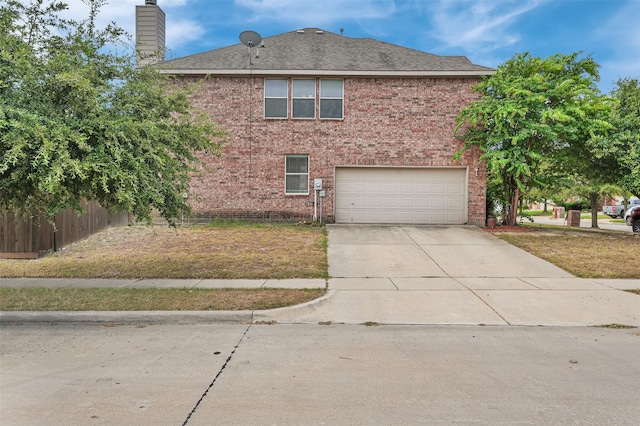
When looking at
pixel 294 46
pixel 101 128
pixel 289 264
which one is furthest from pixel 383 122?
pixel 101 128

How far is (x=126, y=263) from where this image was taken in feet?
32.5

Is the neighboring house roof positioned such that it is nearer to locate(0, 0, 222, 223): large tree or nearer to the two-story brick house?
the two-story brick house

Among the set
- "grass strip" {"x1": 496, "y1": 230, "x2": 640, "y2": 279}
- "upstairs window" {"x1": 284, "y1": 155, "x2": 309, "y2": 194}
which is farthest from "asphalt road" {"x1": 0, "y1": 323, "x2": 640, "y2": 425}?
"upstairs window" {"x1": 284, "y1": 155, "x2": 309, "y2": 194}

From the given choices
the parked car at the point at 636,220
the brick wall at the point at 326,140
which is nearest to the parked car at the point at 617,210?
the parked car at the point at 636,220

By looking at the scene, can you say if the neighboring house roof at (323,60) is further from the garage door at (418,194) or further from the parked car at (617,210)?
the parked car at (617,210)

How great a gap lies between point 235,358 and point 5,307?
424cm

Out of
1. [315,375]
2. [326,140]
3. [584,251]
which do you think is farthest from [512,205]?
[315,375]

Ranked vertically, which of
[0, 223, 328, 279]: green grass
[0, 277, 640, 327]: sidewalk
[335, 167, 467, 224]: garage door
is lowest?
[0, 277, 640, 327]: sidewalk

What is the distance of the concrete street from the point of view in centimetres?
342

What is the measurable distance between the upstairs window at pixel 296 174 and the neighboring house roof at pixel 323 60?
10.7 ft

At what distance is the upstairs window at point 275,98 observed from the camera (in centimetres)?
1638

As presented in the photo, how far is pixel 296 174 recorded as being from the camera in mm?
16391

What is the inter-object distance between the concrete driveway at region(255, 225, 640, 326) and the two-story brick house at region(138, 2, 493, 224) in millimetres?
3784

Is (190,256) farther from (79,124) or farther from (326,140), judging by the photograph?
(326,140)
